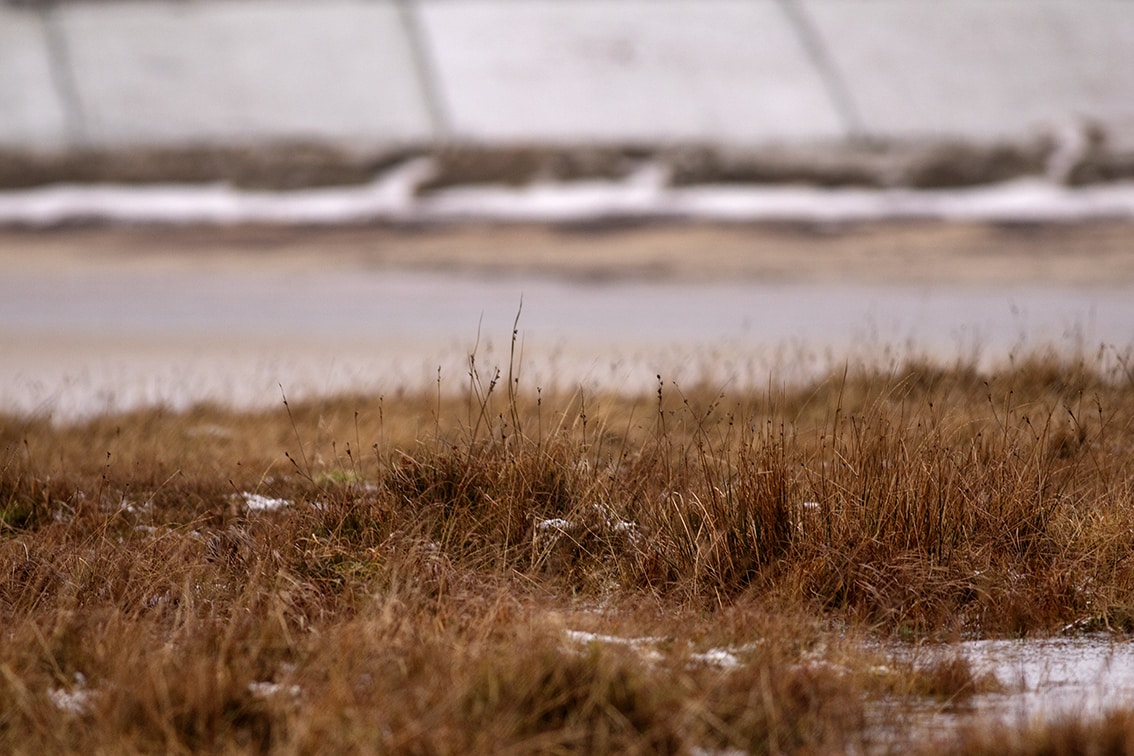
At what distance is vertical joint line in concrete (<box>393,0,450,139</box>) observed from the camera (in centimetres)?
829

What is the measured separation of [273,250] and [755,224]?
2844 mm

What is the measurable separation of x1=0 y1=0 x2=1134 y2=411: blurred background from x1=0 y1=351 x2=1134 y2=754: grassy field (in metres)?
1.60

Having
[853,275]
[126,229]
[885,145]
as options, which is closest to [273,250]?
[126,229]

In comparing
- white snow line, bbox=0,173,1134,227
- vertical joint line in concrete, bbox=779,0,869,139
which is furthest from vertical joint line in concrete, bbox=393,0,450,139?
vertical joint line in concrete, bbox=779,0,869,139

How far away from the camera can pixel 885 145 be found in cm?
789

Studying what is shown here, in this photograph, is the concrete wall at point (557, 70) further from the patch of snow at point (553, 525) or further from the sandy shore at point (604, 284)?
the patch of snow at point (553, 525)

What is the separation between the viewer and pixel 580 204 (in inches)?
295

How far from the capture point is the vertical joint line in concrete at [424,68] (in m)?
8.29

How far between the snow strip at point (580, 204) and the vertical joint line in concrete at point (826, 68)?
0.78 m

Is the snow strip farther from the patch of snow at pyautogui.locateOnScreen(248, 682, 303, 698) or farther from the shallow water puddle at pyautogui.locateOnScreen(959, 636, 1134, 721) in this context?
the patch of snow at pyautogui.locateOnScreen(248, 682, 303, 698)

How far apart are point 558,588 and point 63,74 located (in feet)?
24.1

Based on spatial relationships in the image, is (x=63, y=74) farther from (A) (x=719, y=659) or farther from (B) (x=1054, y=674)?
(B) (x=1054, y=674)

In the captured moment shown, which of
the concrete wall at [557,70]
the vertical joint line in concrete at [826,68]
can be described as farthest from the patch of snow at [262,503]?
the vertical joint line in concrete at [826,68]

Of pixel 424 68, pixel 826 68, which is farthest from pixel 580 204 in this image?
pixel 826 68
